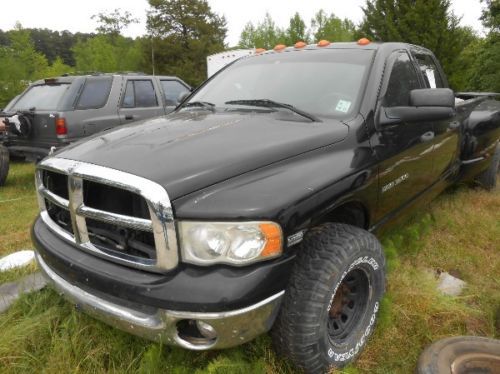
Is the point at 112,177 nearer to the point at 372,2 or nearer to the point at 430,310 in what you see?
the point at 430,310

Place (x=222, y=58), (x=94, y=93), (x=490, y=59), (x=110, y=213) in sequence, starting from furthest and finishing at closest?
(x=222, y=58) → (x=490, y=59) → (x=94, y=93) → (x=110, y=213)

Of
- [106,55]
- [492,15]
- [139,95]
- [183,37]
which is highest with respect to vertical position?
[183,37]

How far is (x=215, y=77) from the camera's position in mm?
3646

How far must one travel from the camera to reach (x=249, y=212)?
175 cm

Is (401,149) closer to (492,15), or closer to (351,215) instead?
(351,215)

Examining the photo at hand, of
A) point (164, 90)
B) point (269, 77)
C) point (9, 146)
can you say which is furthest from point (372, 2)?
point (269, 77)

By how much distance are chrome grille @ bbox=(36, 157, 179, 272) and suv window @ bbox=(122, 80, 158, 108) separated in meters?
5.22

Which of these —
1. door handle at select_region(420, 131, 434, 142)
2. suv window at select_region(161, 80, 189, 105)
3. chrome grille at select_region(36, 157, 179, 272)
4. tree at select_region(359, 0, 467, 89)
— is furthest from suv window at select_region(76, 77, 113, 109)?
tree at select_region(359, 0, 467, 89)

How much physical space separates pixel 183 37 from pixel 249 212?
118 ft

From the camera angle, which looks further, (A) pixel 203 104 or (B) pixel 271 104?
(A) pixel 203 104

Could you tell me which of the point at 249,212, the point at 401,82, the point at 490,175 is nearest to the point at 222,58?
the point at 490,175

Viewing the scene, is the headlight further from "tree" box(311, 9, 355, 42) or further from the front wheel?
"tree" box(311, 9, 355, 42)

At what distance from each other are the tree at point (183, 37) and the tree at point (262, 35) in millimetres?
1906

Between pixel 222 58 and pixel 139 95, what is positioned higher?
pixel 222 58
